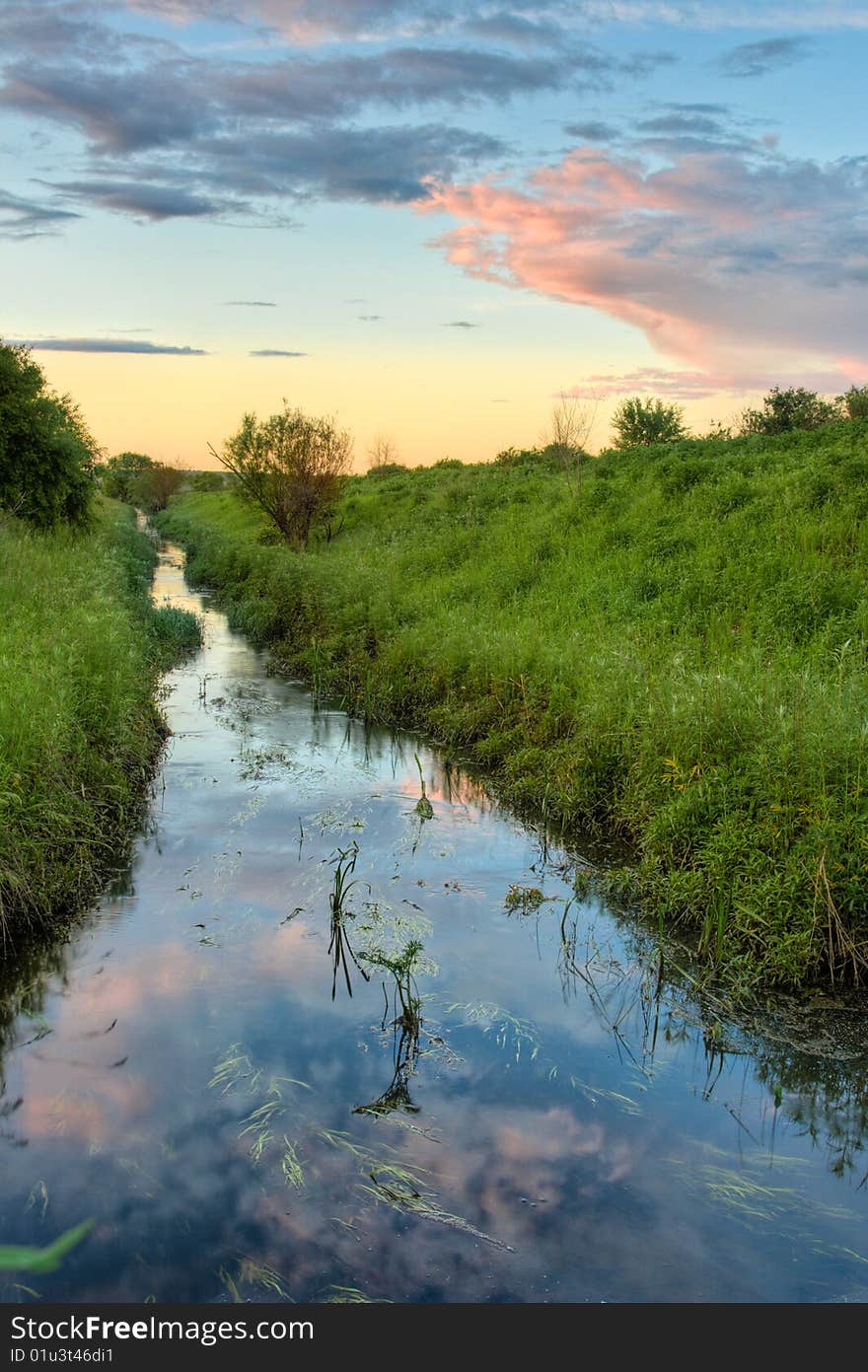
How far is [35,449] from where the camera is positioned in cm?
2098

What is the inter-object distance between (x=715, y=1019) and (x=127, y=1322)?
12.0 ft

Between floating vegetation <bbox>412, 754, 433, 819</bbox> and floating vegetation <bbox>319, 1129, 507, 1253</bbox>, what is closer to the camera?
floating vegetation <bbox>319, 1129, 507, 1253</bbox>

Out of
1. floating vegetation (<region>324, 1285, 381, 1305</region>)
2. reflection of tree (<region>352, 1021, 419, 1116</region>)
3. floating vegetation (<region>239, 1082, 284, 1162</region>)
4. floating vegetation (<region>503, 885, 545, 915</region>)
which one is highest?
floating vegetation (<region>503, 885, 545, 915</region>)

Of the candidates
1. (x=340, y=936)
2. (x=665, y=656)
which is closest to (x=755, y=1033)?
(x=340, y=936)

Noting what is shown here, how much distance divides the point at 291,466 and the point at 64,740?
67.2ft

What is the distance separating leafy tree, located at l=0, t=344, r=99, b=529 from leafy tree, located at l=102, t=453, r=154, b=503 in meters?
60.3

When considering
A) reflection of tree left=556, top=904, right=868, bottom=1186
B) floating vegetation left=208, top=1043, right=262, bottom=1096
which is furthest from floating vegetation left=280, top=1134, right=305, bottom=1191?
reflection of tree left=556, top=904, right=868, bottom=1186

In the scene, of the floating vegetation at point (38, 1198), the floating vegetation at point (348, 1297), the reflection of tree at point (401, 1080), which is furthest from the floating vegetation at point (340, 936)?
the floating vegetation at point (348, 1297)

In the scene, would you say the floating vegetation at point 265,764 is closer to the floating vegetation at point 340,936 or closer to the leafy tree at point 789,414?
the floating vegetation at point 340,936

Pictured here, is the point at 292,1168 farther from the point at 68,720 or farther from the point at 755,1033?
the point at 68,720

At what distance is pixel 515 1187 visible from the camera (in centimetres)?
451

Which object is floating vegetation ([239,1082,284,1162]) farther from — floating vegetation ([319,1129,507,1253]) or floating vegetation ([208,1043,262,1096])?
floating vegetation ([319,1129,507,1253])

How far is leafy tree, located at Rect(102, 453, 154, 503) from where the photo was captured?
8701cm

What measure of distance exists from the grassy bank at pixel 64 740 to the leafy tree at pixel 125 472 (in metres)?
72.2
